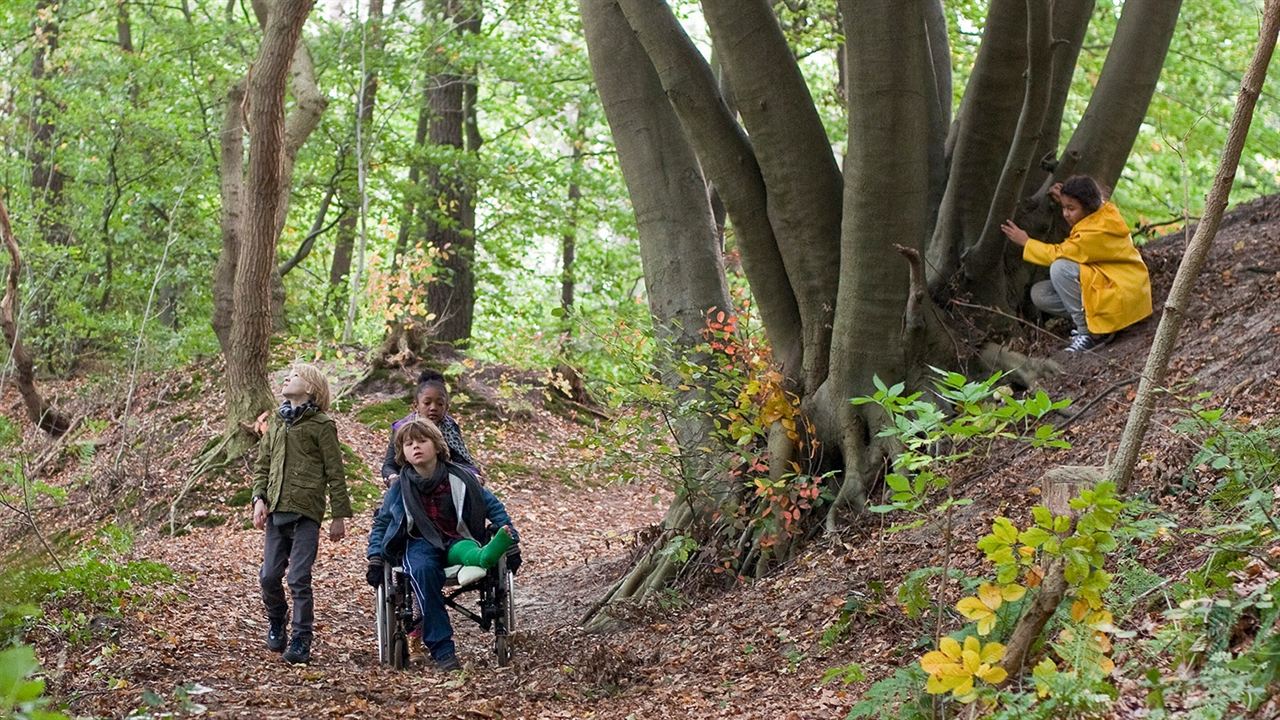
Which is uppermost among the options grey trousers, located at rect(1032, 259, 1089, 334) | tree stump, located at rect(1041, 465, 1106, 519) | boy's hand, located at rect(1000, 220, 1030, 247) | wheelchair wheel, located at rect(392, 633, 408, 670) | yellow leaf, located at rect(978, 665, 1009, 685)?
boy's hand, located at rect(1000, 220, 1030, 247)

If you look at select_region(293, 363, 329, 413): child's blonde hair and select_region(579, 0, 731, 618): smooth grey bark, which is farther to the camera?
select_region(579, 0, 731, 618): smooth grey bark

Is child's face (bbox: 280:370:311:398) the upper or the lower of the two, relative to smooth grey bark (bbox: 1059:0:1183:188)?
lower

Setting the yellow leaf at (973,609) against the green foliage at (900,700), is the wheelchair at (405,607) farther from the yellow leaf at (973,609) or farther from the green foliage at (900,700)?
the yellow leaf at (973,609)

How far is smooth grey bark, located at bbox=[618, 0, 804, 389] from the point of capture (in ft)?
22.3

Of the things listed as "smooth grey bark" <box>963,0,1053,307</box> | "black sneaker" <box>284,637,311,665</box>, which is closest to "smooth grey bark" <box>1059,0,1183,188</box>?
"smooth grey bark" <box>963,0,1053,307</box>

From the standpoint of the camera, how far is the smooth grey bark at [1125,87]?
7.27m

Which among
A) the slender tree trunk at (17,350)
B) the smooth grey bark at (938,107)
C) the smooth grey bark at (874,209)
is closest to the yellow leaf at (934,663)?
the smooth grey bark at (874,209)

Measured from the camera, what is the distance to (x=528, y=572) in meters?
9.73

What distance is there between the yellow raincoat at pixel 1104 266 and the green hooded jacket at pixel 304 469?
13.7 feet

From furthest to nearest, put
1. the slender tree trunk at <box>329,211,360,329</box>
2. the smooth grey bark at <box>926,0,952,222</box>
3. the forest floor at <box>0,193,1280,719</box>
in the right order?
the slender tree trunk at <box>329,211,360,329</box> → the smooth grey bark at <box>926,0,952,222</box> → the forest floor at <box>0,193,1280,719</box>

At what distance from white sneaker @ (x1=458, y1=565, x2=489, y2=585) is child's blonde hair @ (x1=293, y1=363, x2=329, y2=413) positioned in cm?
126

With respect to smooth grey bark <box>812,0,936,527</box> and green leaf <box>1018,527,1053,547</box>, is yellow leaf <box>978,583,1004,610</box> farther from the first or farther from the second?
smooth grey bark <box>812,0,936,527</box>

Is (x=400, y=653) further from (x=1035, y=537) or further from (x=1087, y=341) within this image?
(x=1087, y=341)

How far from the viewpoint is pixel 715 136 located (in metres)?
6.80
